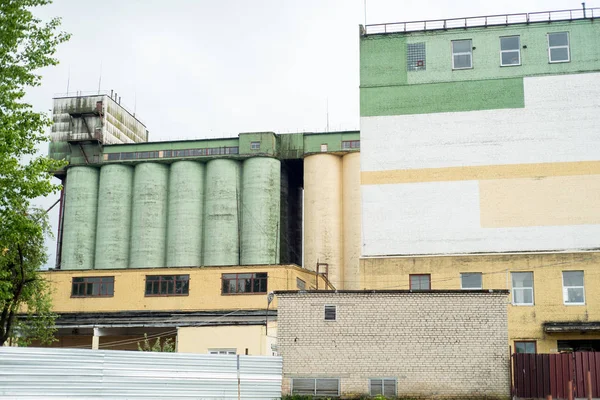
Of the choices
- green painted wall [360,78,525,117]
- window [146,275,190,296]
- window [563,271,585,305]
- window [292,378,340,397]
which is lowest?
window [292,378,340,397]

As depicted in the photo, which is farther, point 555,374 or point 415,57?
point 415,57

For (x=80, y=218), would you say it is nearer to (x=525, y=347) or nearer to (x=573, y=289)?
(x=525, y=347)

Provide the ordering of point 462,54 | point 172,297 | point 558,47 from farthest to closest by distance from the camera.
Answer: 1. point 172,297
2. point 462,54
3. point 558,47

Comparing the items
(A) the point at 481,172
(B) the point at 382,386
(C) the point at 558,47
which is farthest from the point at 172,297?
(C) the point at 558,47

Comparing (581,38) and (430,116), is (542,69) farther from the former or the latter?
(430,116)

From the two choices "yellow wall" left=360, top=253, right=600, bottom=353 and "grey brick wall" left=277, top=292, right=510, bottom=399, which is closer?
"grey brick wall" left=277, top=292, right=510, bottom=399

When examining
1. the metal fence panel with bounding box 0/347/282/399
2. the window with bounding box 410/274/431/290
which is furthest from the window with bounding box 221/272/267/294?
the metal fence panel with bounding box 0/347/282/399

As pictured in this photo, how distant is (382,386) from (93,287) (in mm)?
28624

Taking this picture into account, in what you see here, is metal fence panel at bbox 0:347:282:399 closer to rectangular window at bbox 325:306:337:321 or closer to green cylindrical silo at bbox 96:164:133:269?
rectangular window at bbox 325:306:337:321

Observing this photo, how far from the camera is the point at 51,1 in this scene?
2622 cm

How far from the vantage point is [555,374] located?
31.0 meters

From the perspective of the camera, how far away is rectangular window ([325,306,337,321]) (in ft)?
107

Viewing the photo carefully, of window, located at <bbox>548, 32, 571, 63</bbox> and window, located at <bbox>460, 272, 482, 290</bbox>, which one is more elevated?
window, located at <bbox>548, 32, 571, 63</bbox>

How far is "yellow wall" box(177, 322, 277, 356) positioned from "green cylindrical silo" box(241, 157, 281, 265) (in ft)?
74.2
